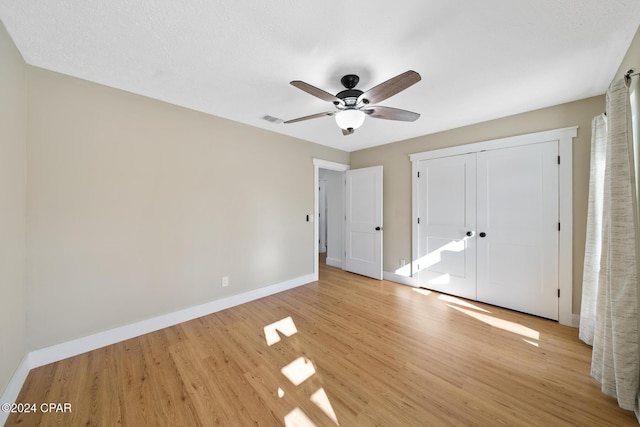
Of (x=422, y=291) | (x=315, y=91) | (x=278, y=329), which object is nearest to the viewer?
(x=315, y=91)

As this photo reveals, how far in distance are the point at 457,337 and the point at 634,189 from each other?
5.78ft

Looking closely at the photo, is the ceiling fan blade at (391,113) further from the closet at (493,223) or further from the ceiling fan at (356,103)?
the closet at (493,223)

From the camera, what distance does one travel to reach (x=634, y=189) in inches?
58.4

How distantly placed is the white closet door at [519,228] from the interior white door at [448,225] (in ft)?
0.36

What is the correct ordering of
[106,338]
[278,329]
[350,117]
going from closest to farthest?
[350,117] < [106,338] < [278,329]

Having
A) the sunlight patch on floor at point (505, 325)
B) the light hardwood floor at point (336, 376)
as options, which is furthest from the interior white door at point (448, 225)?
the light hardwood floor at point (336, 376)

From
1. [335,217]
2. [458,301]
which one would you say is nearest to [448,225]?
[458,301]

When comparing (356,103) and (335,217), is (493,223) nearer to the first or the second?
(356,103)

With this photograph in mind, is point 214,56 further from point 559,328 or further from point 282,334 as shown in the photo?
point 559,328

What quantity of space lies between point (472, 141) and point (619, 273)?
7.32 ft

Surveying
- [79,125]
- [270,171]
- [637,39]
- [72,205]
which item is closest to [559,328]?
[637,39]

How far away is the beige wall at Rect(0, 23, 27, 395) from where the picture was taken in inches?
58.1

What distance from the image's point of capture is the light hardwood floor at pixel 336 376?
4.82ft

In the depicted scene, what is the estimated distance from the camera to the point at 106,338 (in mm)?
2195
